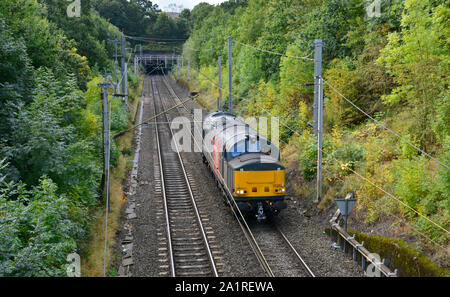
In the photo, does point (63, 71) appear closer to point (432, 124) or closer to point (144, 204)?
point (144, 204)

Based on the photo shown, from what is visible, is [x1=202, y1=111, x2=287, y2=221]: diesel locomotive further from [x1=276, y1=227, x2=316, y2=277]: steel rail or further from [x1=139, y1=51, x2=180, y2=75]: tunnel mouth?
[x1=139, y1=51, x2=180, y2=75]: tunnel mouth

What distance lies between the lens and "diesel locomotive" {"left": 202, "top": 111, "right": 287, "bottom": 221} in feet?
49.7

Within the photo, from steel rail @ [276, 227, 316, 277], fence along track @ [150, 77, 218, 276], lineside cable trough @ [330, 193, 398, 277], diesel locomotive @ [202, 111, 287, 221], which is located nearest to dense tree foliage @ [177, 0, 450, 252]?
lineside cable trough @ [330, 193, 398, 277]

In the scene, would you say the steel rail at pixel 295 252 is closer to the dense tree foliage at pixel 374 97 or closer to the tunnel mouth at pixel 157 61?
the dense tree foliage at pixel 374 97

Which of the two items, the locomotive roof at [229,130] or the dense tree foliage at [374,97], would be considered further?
the locomotive roof at [229,130]

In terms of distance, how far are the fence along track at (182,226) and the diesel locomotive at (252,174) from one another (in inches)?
77.4

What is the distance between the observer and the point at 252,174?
15133 mm

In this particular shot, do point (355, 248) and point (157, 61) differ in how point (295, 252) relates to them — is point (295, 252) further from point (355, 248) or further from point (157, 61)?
point (157, 61)

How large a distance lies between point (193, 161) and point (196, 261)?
44.4 feet

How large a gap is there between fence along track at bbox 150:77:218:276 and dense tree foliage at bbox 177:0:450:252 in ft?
18.1

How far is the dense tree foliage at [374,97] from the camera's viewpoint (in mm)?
12617

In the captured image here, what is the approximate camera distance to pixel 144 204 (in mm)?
18547

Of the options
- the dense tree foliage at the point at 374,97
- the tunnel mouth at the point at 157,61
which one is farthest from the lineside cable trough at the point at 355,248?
the tunnel mouth at the point at 157,61
